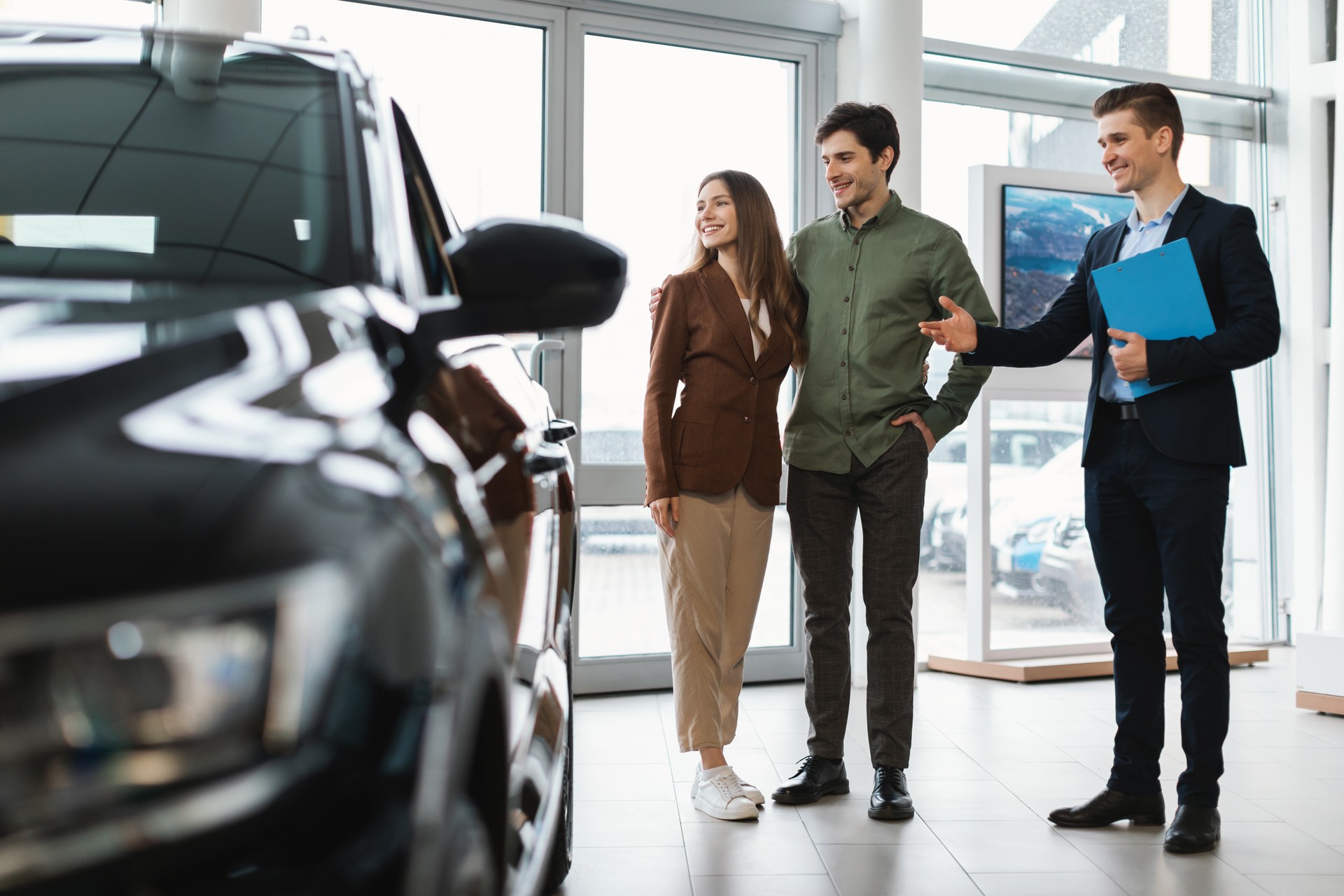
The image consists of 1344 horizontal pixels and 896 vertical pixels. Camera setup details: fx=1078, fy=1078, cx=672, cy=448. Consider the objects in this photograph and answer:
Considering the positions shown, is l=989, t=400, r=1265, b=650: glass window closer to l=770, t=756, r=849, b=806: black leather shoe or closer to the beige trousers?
l=770, t=756, r=849, b=806: black leather shoe

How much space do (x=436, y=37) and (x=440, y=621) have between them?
12.3 feet

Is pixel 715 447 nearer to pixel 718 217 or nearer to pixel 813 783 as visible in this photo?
pixel 718 217

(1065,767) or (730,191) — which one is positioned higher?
(730,191)

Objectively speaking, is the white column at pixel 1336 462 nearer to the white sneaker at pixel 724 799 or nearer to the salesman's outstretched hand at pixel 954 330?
the salesman's outstretched hand at pixel 954 330

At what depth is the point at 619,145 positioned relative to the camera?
4.23 m

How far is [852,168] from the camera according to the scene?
273cm

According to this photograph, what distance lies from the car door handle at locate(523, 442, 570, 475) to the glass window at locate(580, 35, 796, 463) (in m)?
2.64

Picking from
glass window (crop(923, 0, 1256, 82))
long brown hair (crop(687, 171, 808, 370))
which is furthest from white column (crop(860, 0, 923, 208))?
long brown hair (crop(687, 171, 808, 370))

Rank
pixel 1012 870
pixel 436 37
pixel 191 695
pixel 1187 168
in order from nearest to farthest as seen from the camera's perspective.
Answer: pixel 191 695 < pixel 1012 870 < pixel 436 37 < pixel 1187 168

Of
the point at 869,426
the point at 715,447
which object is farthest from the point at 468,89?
the point at 869,426

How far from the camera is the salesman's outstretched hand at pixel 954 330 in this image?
2.52 metres

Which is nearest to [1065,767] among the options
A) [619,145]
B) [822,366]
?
[822,366]

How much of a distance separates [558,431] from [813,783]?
1.46m

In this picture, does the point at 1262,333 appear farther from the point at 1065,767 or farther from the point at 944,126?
the point at 944,126
